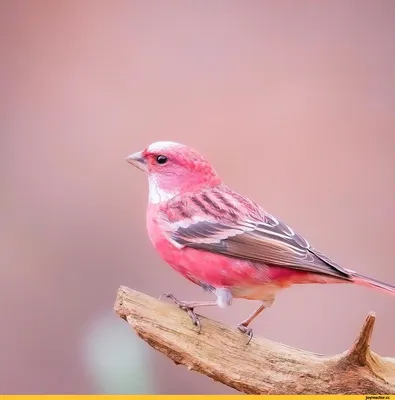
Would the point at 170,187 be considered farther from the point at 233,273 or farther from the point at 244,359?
the point at 244,359

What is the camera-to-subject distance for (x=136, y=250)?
8.27 feet

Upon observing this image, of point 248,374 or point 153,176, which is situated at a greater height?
point 153,176

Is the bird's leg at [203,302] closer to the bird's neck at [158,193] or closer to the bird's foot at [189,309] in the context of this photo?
the bird's foot at [189,309]

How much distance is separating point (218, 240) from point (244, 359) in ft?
1.16

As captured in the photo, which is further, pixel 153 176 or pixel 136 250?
pixel 136 250

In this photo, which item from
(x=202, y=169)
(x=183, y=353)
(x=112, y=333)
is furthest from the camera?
(x=112, y=333)

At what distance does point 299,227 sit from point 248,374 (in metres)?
0.73

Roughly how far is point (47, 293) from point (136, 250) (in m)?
0.38

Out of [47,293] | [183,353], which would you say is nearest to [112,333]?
[47,293]

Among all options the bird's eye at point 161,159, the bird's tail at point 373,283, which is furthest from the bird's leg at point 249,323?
the bird's eye at point 161,159

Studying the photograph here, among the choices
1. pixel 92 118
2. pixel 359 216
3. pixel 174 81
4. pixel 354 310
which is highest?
pixel 174 81

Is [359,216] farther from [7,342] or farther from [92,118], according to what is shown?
[7,342]

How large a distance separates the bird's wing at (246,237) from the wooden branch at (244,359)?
22 cm

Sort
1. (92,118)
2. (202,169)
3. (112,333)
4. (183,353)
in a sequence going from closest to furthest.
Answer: (183,353), (202,169), (112,333), (92,118)
